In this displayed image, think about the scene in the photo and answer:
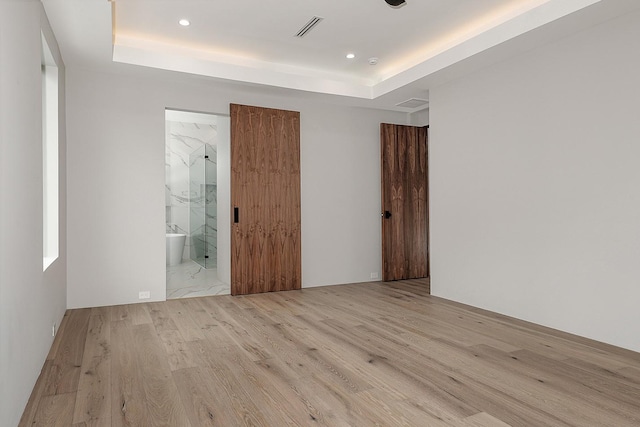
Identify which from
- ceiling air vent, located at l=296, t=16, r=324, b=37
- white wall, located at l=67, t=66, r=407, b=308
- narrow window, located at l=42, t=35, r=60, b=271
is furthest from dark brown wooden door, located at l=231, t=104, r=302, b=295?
narrow window, located at l=42, t=35, r=60, b=271

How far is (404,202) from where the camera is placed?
618cm

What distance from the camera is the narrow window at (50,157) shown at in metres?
3.78

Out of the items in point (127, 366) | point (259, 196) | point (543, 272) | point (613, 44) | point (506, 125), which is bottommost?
point (127, 366)

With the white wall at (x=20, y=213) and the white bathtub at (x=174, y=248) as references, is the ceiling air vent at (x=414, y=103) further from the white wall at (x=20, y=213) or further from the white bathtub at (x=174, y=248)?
the white bathtub at (x=174, y=248)

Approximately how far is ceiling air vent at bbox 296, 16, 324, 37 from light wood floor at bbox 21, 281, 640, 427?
2.85 meters

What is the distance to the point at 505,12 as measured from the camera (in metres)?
3.82

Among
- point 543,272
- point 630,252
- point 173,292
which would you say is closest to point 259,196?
point 173,292

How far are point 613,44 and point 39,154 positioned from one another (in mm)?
4282

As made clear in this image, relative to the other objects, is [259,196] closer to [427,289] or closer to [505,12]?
[427,289]

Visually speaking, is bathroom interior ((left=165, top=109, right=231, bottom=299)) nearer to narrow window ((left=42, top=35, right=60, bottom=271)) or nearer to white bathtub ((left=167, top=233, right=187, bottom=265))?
white bathtub ((left=167, top=233, right=187, bottom=265))

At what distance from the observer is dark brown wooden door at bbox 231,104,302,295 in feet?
17.0

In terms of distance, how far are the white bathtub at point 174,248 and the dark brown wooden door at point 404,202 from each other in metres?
4.08

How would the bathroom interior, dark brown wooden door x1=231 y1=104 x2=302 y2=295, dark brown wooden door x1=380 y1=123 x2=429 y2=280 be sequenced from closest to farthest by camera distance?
dark brown wooden door x1=231 y1=104 x2=302 y2=295 < dark brown wooden door x1=380 y1=123 x2=429 y2=280 < the bathroom interior

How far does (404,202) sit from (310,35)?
9.38 feet
